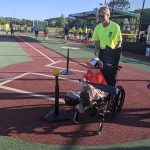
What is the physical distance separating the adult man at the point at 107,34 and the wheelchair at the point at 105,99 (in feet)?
0.52

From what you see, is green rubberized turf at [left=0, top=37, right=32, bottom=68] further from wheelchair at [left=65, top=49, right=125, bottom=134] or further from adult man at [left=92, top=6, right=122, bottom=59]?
wheelchair at [left=65, top=49, right=125, bottom=134]

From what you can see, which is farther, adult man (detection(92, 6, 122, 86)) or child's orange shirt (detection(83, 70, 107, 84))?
adult man (detection(92, 6, 122, 86))

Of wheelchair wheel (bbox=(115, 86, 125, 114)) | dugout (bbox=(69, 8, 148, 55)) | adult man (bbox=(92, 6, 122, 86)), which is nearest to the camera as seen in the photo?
wheelchair wheel (bbox=(115, 86, 125, 114))

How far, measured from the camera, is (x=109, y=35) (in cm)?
721

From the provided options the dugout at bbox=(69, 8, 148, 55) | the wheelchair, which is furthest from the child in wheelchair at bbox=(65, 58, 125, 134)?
the dugout at bbox=(69, 8, 148, 55)

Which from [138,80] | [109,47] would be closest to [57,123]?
[109,47]

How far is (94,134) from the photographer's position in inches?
231

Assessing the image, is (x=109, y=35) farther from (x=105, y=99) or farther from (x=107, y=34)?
→ (x=105, y=99)

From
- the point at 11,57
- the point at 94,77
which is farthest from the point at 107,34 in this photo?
the point at 11,57

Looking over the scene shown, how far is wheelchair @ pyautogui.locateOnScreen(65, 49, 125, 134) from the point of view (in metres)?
6.01

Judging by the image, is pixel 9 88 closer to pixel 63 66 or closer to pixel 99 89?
Answer: pixel 99 89

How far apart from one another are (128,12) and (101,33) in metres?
25.9

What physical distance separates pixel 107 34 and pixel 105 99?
5.18 feet

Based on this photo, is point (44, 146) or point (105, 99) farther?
point (105, 99)
